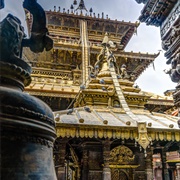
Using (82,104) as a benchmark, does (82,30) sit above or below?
above

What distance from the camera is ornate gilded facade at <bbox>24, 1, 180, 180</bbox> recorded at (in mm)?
6656

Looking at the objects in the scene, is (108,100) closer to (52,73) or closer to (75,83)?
(75,83)

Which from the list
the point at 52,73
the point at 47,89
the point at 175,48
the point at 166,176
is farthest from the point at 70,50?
the point at 175,48

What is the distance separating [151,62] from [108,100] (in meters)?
9.17

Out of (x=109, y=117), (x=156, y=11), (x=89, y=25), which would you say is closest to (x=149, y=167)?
(x=109, y=117)

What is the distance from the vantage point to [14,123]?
4.75ft

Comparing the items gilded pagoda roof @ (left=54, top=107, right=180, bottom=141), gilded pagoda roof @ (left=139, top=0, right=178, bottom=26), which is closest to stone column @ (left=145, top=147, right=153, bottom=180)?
gilded pagoda roof @ (left=54, top=107, right=180, bottom=141)

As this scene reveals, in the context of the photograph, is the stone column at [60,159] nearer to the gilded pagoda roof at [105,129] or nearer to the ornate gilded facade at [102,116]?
the ornate gilded facade at [102,116]

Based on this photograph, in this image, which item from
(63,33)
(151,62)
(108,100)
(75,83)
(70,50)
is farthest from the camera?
(63,33)

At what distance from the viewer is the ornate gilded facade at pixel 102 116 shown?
6.66 metres

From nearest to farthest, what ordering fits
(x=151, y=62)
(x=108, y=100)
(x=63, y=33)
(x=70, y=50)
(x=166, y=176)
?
(x=166, y=176), (x=108, y=100), (x=70, y=50), (x=151, y=62), (x=63, y=33)

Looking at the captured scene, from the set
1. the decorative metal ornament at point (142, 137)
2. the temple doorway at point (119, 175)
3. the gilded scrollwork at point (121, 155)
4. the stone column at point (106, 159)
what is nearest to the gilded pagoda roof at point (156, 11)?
the decorative metal ornament at point (142, 137)

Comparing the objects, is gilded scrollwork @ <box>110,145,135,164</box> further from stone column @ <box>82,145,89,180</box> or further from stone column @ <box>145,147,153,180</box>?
stone column @ <box>82,145,89,180</box>

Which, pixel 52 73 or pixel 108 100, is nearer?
pixel 108 100
